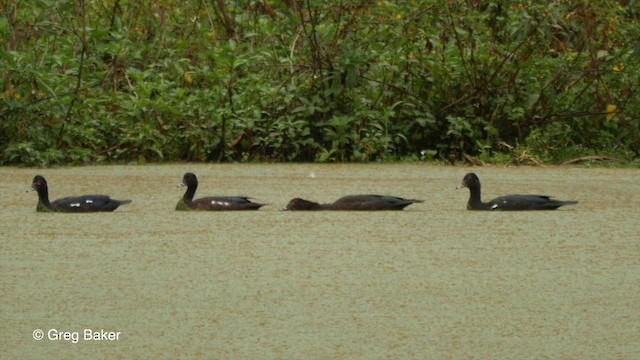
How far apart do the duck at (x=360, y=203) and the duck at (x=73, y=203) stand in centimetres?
80

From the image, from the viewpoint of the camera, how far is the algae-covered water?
15.0 feet

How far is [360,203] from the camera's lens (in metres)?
6.93

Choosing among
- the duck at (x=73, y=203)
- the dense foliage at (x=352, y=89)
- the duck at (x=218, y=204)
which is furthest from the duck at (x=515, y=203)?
the dense foliage at (x=352, y=89)

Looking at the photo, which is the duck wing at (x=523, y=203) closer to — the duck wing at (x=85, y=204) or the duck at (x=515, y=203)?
the duck at (x=515, y=203)

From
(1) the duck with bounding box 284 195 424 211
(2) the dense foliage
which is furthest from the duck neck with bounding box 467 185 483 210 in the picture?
(2) the dense foliage

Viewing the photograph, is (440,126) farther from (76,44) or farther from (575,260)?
(575,260)

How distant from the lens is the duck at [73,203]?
22.8ft

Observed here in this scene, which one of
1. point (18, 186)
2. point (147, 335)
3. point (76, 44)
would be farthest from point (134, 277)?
point (76, 44)

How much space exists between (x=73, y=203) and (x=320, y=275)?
5.93 feet

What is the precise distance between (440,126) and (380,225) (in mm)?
2724

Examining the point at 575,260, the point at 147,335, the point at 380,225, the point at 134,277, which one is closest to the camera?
the point at 147,335

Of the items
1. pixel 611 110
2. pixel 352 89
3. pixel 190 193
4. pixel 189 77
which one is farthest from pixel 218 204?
pixel 611 110

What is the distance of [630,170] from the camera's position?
8.77 m

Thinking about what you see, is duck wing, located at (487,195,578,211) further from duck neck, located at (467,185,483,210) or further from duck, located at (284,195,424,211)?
duck, located at (284,195,424,211)
